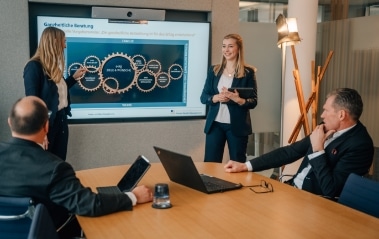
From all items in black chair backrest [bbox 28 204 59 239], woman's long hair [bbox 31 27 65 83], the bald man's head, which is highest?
woman's long hair [bbox 31 27 65 83]

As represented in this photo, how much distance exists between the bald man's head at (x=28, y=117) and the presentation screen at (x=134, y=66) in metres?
2.50

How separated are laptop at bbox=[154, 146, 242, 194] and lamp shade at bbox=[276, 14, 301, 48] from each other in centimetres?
262

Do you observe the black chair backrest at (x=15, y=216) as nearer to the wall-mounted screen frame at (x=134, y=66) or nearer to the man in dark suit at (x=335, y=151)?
the man in dark suit at (x=335, y=151)

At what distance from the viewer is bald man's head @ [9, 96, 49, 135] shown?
2.10m

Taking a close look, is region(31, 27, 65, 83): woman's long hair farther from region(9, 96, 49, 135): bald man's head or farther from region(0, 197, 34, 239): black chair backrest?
region(0, 197, 34, 239): black chair backrest

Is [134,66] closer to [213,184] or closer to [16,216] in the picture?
[213,184]

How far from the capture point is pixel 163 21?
4.89m

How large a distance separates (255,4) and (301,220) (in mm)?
4715

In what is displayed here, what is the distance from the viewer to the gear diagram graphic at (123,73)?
4.68 metres

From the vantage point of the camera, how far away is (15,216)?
6.18 feet

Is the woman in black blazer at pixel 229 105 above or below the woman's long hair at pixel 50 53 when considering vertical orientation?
below

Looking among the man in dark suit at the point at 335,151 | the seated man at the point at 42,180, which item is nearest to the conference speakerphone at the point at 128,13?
the man in dark suit at the point at 335,151

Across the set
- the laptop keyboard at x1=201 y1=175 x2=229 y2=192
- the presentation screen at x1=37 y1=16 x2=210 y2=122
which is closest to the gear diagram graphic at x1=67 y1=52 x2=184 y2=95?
the presentation screen at x1=37 y1=16 x2=210 y2=122

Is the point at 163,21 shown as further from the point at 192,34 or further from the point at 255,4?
the point at 255,4
